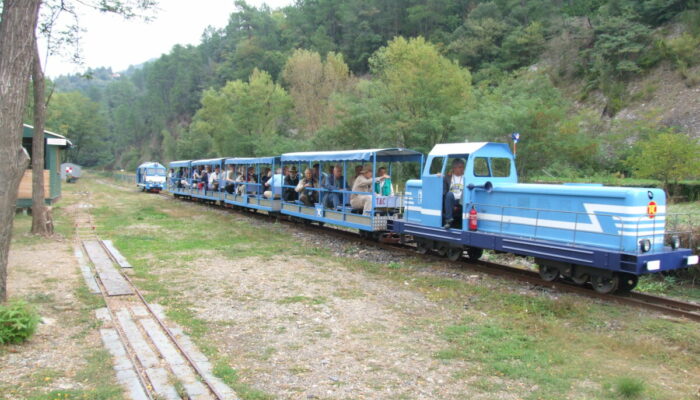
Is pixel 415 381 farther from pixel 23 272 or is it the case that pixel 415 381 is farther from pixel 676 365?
pixel 23 272

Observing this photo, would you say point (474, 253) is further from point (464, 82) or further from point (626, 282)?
point (464, 82)

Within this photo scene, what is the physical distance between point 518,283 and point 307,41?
79.4 m

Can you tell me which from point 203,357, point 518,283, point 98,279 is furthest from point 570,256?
point 98,279

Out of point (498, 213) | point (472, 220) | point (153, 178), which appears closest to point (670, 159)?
point (498, 213)

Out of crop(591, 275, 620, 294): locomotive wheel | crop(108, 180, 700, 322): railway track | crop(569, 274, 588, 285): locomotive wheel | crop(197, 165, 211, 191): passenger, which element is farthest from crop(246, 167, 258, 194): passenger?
crop(591, 275, 620, 294): locomotive wheel

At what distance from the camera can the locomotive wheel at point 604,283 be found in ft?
29.8

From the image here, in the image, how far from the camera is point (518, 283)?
10398 mm

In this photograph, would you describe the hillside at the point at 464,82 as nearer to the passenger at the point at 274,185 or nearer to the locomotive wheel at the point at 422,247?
the passenger at the point at 274,185

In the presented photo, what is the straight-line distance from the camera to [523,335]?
7.15 meters

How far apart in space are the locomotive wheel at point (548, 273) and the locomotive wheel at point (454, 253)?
2.39 metres

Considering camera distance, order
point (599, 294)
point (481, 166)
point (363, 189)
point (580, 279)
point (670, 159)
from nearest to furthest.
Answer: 1. point (599, 294)
2. point (580, 279)
3. point (481, 166)
4. point (363, 189)
5. point (670, 159)

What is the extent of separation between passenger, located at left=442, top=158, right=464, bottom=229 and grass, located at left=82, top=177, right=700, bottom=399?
1.45m

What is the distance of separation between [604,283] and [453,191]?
3.95 metres

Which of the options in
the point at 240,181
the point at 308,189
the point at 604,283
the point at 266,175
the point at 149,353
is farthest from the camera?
the point at 240,181
